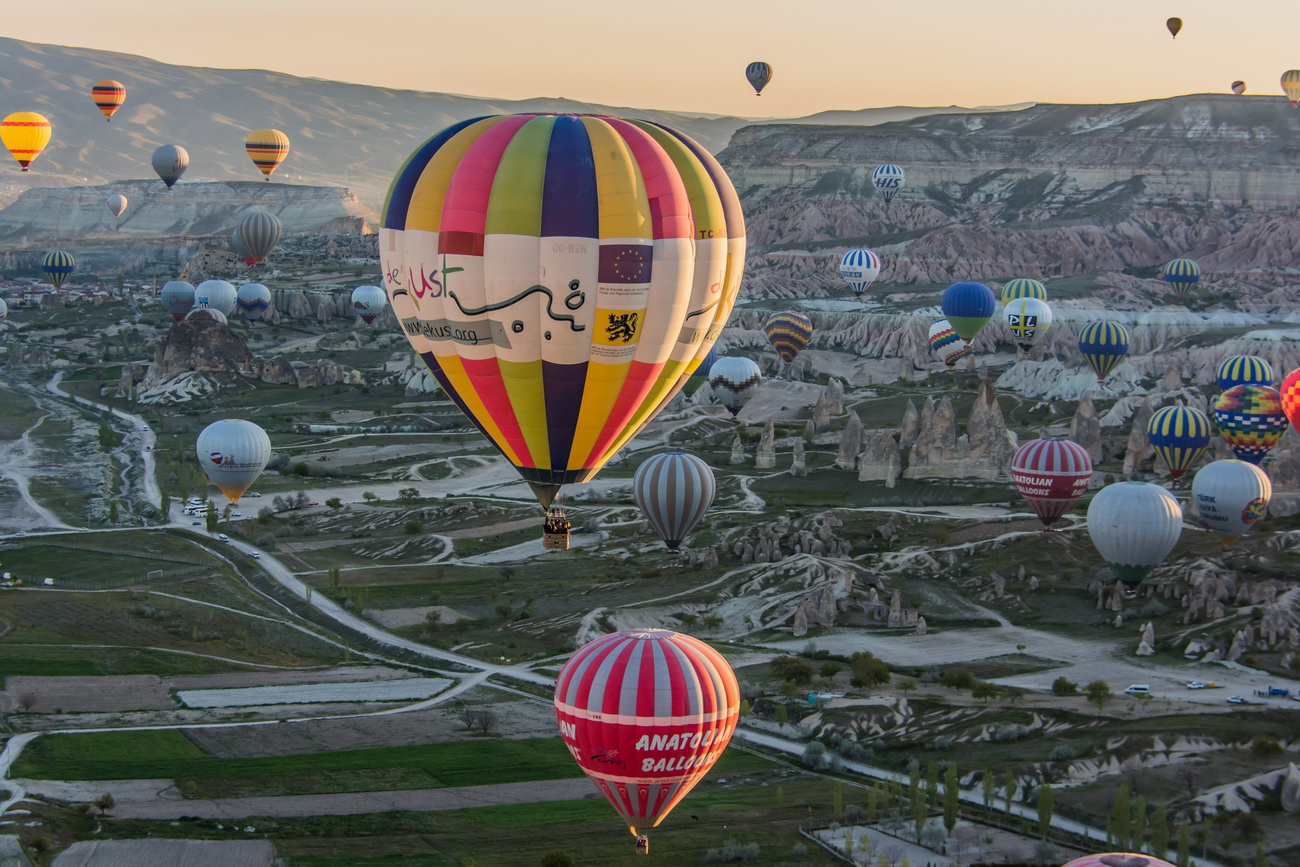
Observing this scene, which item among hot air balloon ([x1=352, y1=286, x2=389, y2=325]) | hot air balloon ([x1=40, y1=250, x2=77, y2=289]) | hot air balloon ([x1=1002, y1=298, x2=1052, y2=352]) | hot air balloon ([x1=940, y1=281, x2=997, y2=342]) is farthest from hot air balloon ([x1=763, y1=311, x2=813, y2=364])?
hot air balloon ([x1=40, y1=250, x2=77, y2=289])

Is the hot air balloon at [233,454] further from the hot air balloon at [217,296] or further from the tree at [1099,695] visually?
the hot air balloon at [217,296]

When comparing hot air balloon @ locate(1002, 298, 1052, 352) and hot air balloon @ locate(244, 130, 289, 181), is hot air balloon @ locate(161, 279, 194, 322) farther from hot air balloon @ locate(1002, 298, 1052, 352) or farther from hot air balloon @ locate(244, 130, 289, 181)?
hot air balloon @ locate(1002, 298, 1052, 352)

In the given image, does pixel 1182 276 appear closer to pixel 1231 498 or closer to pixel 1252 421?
pixel 1252 421

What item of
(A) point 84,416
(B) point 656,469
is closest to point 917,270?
(A) point 84,416

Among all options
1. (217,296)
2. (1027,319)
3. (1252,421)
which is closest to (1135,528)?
(1252,421)

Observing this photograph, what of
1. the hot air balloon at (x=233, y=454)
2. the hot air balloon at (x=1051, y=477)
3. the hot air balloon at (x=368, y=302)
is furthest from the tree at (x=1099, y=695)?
the hot air balloon at (x=368, y=302)

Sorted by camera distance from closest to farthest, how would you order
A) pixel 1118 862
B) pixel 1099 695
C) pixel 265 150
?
1. pixel 1118 862
2. pixel 1099 695
3. pixel 265 150

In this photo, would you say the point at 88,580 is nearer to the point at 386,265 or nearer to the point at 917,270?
the point at 386,265
